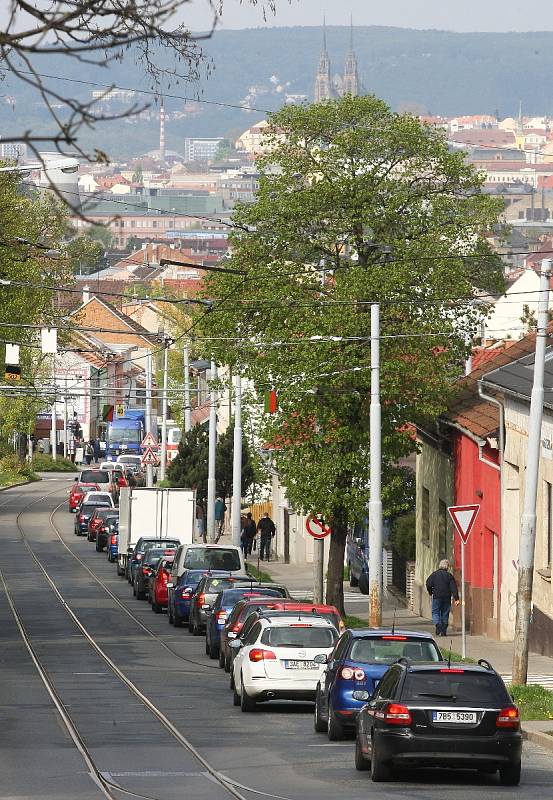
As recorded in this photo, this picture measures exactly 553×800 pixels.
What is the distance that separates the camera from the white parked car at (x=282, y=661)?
23.7 m

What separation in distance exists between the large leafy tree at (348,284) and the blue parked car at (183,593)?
11.0ft

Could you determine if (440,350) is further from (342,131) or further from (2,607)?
(2,607)

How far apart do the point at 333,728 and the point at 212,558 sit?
2278 cm

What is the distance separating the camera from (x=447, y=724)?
53.5 feet

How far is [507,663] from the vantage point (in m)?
30.6

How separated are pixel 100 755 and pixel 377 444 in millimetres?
15510

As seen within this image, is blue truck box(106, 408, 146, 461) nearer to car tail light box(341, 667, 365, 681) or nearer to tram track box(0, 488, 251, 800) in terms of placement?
tram track box(0, 488, 251, 800)

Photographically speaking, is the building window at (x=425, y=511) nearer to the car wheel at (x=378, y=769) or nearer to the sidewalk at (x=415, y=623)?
the sidewalk at (x=415, y=623)

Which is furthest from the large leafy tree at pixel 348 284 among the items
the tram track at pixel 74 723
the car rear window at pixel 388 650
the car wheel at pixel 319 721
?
Result: the car rear window at pixel 388 650

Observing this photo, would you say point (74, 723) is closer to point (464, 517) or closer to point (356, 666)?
point (356, 666)

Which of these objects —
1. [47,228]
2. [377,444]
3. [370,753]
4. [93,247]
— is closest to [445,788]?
[370,753]

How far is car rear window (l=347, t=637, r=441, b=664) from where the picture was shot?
20.6m

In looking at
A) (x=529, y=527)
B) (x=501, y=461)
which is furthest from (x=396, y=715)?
(x=501, y=461)

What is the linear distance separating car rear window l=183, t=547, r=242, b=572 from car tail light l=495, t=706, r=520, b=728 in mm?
26725
